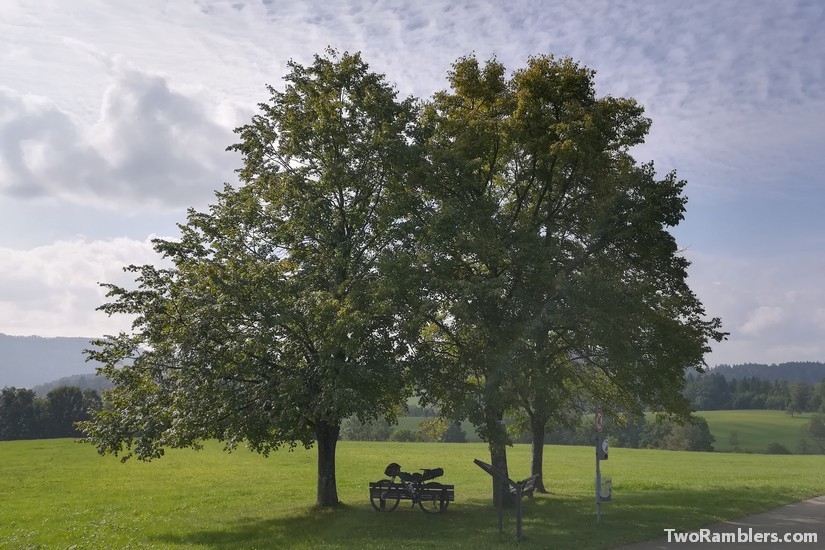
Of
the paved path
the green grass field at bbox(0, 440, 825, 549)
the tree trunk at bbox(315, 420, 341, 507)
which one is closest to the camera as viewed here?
the paved path

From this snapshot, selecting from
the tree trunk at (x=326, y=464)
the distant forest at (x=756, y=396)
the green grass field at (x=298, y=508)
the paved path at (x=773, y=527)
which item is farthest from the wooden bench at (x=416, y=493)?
the distant forest at (x=756, y=396)

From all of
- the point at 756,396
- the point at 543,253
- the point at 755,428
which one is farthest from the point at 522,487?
the point at 756,396

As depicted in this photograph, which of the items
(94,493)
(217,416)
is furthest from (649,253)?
(94,493)

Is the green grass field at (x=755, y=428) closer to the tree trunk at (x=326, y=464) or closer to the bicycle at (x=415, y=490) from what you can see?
the bicycle at (x=415, y=490)

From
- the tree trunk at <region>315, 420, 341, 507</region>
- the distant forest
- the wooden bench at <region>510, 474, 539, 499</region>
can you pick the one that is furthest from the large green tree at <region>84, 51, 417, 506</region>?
the distant forest

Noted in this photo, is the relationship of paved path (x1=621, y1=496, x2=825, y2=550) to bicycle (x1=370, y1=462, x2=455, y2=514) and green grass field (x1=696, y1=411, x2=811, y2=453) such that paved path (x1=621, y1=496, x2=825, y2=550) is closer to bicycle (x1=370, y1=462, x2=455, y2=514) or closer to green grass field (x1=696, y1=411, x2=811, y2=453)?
bicycle (x1=370, y1=462, x2=455, y2=514)

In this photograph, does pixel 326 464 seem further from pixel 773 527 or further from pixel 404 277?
pixel 773 527

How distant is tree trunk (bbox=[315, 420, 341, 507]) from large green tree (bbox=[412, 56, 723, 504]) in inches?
157

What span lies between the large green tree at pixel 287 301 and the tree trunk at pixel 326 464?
0.14 feet

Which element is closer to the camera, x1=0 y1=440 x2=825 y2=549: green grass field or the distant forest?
x1=0 y1=440 x2=825 y2=549: green grass field

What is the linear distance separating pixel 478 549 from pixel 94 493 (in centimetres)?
2548

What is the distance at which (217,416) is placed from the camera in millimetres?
18625

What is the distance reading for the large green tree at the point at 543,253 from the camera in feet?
60.3

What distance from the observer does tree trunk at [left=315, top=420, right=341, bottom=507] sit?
21312 mm
